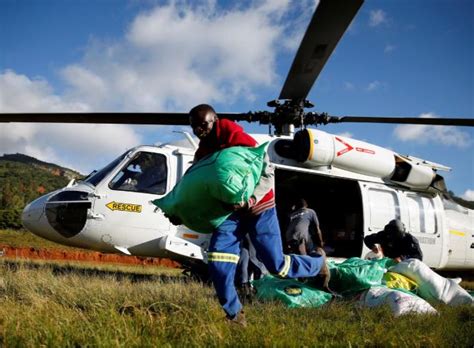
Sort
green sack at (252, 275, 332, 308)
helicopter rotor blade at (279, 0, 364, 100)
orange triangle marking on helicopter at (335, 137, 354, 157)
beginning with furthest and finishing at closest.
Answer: orange triangle marking on helicopter at (335, 137, 354, 157) < helicopter rotor blade at (279, 0, 364, 100) < green sack at (252, 275, 332, 308)

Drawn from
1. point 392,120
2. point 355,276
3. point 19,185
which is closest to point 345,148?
point 392,120

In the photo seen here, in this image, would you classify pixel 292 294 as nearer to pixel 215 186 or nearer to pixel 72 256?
pixel 215 186

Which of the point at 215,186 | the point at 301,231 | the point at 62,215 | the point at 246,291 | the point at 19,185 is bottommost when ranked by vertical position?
the point at 246,291

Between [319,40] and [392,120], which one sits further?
[392,120]

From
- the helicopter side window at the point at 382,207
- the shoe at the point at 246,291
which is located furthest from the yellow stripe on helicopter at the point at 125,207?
the helicopter side window at the point at 382,207

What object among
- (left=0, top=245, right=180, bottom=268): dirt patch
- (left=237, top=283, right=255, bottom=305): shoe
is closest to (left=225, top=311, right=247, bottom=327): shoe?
(left=237, top=283, right=255, bottom=305): shoe

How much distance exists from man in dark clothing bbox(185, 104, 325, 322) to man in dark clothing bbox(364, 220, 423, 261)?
3915 millimetres

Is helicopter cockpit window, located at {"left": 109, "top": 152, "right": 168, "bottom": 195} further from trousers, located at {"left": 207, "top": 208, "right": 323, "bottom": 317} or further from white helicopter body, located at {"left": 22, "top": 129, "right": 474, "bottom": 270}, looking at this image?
trousers, located at {"left": 207, "top": 208, "right": 323, "bottom": 317}

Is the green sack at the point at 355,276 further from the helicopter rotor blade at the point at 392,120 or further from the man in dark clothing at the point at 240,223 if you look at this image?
the helicopter rotor blade at the point at 392,120

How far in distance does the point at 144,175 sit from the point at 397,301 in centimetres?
470

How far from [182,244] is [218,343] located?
4.70 metres

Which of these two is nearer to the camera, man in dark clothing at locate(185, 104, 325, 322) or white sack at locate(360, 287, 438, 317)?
man in dark clothing at locate(185, 104, 325, 322)

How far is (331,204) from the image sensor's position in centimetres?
958

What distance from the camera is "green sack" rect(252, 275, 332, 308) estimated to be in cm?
423
